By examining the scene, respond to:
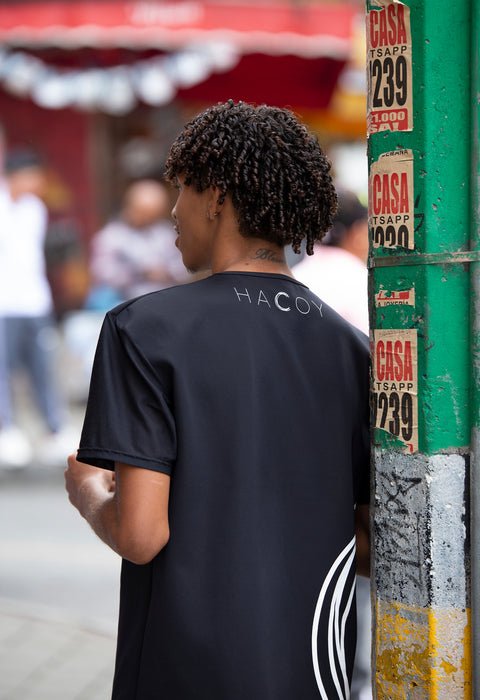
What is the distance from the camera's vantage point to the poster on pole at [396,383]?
181 centimetres

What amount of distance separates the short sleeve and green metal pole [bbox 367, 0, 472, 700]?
434 mm

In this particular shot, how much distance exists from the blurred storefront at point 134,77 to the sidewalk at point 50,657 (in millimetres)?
5948

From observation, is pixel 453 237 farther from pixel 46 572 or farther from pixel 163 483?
pixel 46 572

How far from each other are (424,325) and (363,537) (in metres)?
0.59

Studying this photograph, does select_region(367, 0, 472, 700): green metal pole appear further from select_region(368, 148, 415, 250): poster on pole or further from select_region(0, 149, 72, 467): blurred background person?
select_region(0, 149, 72, 467): blurred background person

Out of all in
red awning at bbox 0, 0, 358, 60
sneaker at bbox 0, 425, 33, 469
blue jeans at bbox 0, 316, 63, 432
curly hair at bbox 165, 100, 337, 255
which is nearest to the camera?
curly hair at bbox 165, 100, 337, 255

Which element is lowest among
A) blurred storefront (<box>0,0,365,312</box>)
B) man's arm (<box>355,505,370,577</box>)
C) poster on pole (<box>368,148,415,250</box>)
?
man's arm (<box>355,505,370,577</box>)

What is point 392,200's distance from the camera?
1.82m

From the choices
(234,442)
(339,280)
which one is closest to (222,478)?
(234,442)

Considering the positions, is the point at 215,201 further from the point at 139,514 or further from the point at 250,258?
the point at 139,514

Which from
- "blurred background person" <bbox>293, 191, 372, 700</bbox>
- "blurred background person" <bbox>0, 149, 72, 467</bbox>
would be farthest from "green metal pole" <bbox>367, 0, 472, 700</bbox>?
"blurred background person" <bbox>0, 149, 72, 467</bbox>

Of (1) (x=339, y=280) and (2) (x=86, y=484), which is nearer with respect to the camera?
(2) (x=86, y=484)

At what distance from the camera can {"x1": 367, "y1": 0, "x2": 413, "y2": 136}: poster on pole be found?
1782 millimetres

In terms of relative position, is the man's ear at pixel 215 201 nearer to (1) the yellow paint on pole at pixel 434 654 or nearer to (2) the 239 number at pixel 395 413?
(2) the 239 number at pixel 395 413
